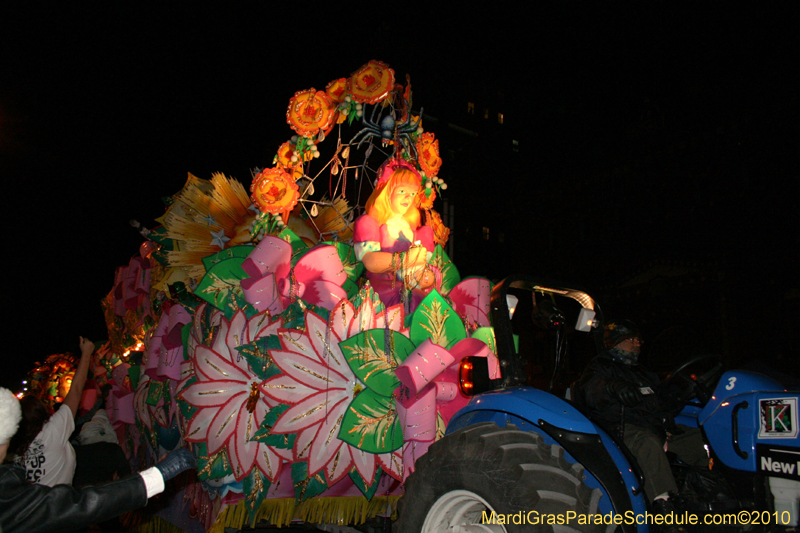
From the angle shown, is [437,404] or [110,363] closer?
[437,404]

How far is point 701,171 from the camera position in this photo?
1234 cm

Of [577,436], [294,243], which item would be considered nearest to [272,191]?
[294,243]

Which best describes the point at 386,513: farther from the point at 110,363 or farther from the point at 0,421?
the point at 110,363

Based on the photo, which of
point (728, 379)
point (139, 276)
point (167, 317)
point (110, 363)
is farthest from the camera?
point (110, 363)

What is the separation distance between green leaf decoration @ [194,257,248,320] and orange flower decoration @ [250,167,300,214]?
682mm

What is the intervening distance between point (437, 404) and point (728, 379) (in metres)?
1.96

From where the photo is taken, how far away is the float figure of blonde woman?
14.6ft

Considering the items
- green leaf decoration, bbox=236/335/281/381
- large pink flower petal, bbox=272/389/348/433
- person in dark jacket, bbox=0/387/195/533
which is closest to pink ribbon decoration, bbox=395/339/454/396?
large pink flower petal, bbox=272/389/348/433

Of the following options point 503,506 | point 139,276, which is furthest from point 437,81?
point 503,506

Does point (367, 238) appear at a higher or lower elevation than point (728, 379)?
higher

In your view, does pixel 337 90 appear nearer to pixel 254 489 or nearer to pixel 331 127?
pixel 331 127

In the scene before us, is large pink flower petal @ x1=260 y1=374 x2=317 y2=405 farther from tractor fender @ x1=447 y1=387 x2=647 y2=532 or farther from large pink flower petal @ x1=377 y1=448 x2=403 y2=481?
tractor fender @ x1=447 y1=387 x2=647 y2=532

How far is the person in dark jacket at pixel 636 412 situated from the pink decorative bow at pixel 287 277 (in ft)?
6.82

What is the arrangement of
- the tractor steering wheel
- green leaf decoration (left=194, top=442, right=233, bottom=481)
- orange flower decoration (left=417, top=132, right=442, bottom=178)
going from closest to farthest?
1. the tractor steering wheel
2. green leaf decoration (left=194, top=442, right=233, bottom=481)
3. orange flower decoration (left=417, top=132, right=442, bottom=178)
